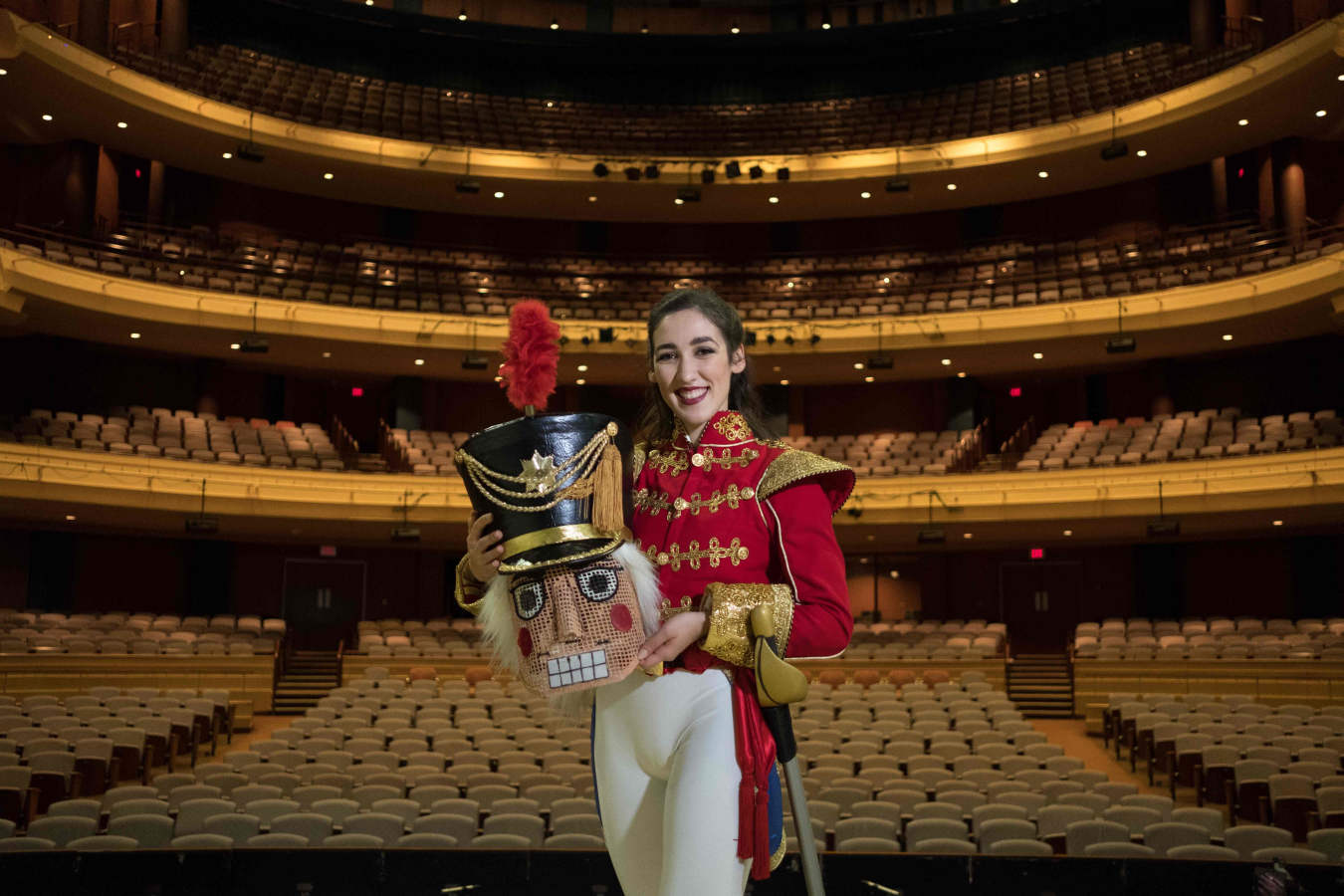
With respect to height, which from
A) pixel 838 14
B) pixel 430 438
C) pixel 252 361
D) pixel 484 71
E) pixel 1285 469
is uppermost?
pixel 838 14

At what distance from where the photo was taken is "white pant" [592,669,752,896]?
1.95 metres

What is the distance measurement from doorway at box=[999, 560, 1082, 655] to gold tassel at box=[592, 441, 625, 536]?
20.3m

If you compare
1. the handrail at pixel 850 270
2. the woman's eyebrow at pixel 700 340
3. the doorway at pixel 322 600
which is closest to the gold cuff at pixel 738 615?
the woman's eyebrow at pixel 700 340

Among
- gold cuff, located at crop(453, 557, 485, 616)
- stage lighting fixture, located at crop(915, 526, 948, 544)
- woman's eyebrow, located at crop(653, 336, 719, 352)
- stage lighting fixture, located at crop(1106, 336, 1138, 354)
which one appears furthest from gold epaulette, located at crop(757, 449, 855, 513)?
stage lighting fixture, located at crop(1106, 336, 1138, 354)

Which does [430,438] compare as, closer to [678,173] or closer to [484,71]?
[678,173]

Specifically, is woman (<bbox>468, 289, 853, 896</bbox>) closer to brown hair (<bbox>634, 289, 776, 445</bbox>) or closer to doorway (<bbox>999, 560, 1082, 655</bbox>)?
brown hair (<bbox>634, 289, 776, 445</bbox>)

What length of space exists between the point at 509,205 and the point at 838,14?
31.3ft

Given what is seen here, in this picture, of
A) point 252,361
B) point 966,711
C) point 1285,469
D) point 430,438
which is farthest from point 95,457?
point 1285,469

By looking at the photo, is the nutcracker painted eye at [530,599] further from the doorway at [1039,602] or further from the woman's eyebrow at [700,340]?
the doorway at [1039,602]

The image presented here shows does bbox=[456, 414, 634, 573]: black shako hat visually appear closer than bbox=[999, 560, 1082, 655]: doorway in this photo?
Yes


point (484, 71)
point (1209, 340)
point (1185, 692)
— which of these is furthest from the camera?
point (484, 71)

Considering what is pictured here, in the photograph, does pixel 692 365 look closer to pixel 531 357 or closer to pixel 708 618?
pixel 531 357

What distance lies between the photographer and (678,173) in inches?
837

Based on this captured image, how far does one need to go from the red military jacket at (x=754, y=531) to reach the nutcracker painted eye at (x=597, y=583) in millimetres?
165
